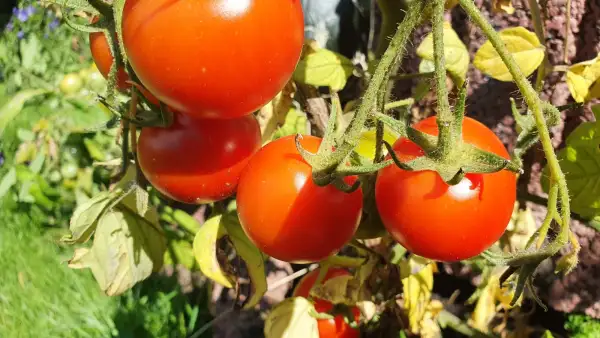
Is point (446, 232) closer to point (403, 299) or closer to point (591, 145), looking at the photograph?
point (591, 145)

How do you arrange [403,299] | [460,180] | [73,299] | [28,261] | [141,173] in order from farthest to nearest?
[28,261] < [73,299] < [403,299] < [141,173] < [460,180]

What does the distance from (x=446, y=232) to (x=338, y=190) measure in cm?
10

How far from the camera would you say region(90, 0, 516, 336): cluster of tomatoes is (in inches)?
18.2

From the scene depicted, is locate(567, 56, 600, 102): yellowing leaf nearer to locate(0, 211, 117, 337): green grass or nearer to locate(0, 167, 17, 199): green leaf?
locate(0, 211, 117, 337): green grass

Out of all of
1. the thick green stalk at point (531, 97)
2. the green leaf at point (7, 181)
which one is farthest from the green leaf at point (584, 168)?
the green leaf at point (7, 181)

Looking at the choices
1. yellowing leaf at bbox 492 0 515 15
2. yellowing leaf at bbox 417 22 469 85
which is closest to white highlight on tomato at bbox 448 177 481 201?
yellowing leaf at bbox 417 22 469 85

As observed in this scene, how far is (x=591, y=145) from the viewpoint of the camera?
2.48 feet

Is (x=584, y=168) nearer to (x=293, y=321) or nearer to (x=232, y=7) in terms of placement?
(x=293, y=321)

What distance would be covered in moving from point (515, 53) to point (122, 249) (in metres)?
0.54

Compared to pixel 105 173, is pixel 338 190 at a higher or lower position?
higher

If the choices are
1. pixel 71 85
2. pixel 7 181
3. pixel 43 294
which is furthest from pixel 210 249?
pixel 71 85

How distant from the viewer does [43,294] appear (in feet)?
4.85

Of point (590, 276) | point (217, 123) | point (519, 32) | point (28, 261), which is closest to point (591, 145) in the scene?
point (519, 32)

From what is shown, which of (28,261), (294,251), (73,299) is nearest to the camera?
(294,251)
